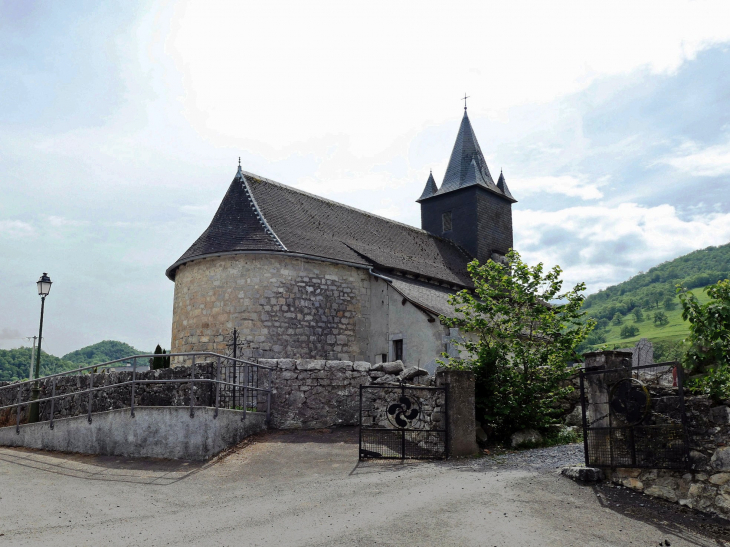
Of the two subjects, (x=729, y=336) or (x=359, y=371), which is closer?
(x=729, y=336)

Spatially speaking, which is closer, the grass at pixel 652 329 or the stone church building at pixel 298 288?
the stone church building at pixel 298 288

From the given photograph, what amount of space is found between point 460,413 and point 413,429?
0.83m

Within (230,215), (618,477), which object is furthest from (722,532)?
(230,215)

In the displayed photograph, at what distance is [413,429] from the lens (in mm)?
9719

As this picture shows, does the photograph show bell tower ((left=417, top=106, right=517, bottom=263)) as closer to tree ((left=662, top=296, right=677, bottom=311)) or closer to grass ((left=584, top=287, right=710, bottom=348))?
grass ((left=584, top=287, right=710, bottom=348))

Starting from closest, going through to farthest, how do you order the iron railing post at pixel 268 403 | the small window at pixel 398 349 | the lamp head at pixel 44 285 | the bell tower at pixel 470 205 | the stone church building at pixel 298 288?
the iron railing post at pixel 268 403 < the lamp head at pixel 44 285 < the stone church building at pixel 298 288 < the small window at pixel 398 349 < the bell tower at pixel 470 205

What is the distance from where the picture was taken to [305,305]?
1906 centimetres

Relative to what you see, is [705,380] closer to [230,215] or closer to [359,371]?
[359,371]

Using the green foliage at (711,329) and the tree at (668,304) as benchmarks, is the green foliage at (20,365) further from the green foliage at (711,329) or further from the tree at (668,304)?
the tree at (668,304)

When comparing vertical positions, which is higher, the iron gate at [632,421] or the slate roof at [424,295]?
the slate roof at [424,295]

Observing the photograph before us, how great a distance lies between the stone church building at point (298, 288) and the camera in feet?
60.3

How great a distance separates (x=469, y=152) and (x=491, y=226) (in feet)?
14.9

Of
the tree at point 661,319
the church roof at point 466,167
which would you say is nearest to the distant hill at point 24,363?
the church roof at point 466,167

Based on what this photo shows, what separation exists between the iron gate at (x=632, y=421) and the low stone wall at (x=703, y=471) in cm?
12
